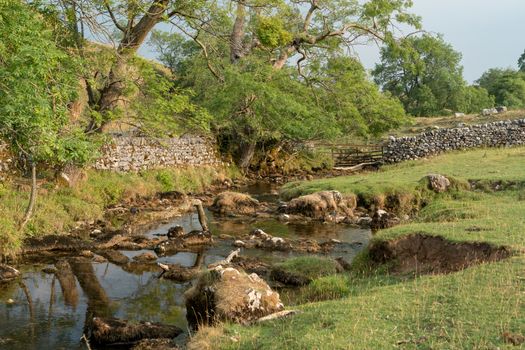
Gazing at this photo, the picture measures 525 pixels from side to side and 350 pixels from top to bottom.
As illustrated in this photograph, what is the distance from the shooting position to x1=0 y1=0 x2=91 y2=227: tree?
1143cm

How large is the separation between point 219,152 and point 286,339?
27.6m

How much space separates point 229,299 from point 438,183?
13.6 metres

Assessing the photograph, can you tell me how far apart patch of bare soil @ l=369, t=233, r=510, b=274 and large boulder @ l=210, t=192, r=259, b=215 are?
10415mm

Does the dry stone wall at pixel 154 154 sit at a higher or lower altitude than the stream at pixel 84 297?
higher

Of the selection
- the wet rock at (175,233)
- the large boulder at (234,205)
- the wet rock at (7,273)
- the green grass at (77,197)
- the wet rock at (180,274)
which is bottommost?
the wet rock at (180,274)

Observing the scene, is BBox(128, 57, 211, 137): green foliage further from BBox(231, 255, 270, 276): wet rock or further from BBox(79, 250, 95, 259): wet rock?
BBox(231, 255, 270, 276): wet rock

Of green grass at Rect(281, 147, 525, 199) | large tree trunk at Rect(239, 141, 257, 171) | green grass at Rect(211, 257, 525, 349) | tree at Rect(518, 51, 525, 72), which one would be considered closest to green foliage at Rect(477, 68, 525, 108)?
tree at Rect(518, 51, 525, 72)

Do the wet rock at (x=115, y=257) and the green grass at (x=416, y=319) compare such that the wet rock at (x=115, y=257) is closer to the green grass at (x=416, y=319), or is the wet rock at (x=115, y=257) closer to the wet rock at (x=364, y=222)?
the green grass at (x=416, y=319)

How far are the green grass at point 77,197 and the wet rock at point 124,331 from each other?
633 cm

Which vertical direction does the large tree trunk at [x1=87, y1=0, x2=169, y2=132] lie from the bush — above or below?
above

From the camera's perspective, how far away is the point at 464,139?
125 ft

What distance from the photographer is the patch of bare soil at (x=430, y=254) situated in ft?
35.5

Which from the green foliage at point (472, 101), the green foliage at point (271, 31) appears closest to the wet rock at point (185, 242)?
the green foliage at point (271, 31)

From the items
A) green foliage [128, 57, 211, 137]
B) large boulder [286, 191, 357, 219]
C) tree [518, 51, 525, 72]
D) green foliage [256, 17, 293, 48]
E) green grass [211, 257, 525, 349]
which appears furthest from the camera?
tree [518, 51, 525, 72]
